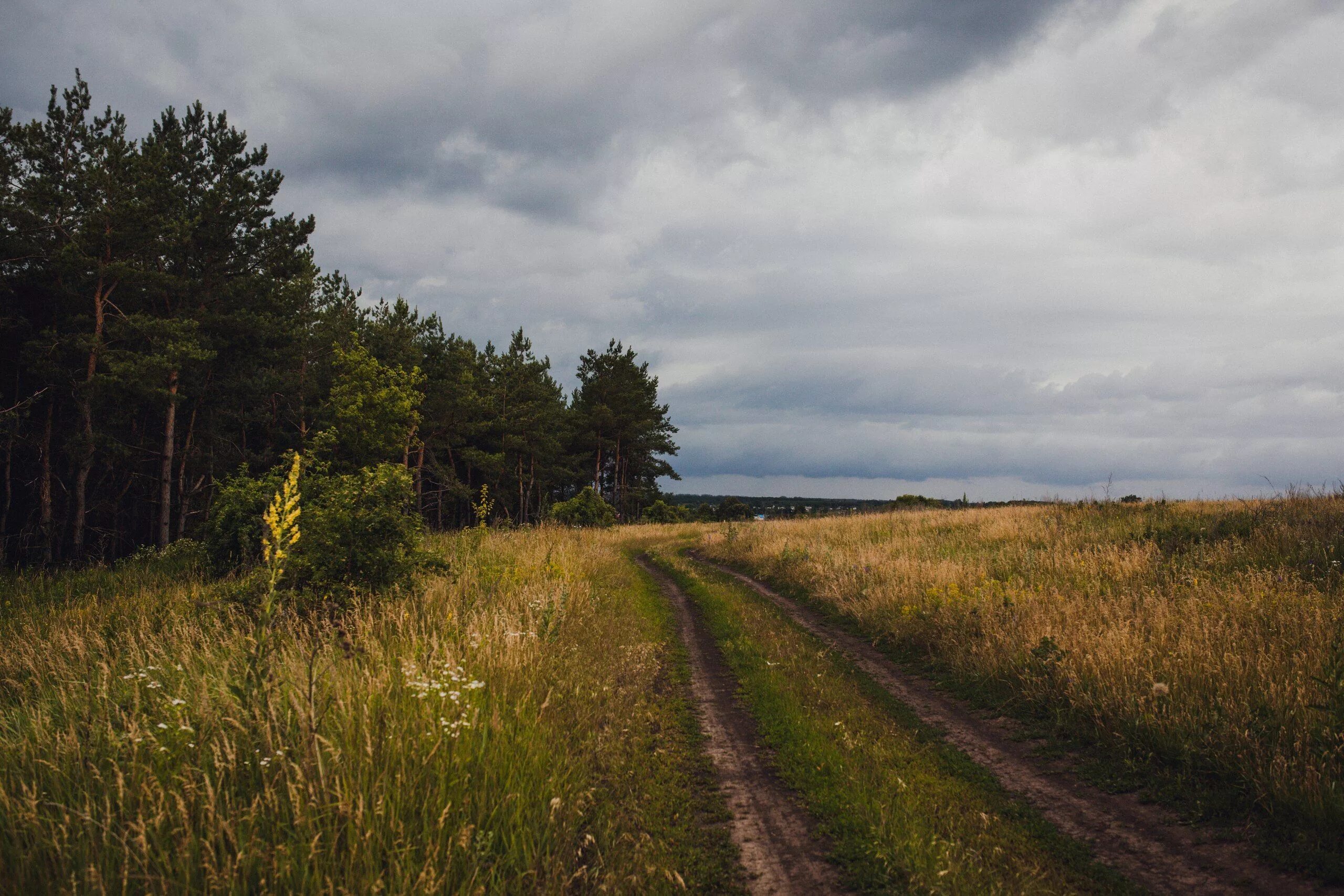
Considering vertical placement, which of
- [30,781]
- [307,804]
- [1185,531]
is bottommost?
[30,781]

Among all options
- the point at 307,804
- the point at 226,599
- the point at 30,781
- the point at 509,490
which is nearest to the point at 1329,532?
the point at 307,804

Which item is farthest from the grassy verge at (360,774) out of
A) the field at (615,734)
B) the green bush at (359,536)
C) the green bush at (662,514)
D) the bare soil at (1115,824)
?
the green bush at (662,514)

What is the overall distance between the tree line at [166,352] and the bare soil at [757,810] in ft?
19.1

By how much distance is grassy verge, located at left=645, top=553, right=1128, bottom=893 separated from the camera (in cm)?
368

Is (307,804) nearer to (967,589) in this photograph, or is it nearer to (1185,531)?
(967,589)

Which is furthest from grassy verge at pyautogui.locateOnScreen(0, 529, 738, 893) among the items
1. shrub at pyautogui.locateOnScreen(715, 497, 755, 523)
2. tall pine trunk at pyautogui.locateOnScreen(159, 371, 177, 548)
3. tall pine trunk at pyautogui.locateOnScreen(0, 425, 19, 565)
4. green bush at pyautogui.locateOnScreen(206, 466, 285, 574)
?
shrub at pyautogui.locateOnScreen(715, 497, 755, 523)

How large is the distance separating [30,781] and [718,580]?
13920 millimetres

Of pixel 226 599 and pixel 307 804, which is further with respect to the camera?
pixel 226 599

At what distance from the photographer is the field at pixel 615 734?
3.19 m

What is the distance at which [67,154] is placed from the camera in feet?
81.8

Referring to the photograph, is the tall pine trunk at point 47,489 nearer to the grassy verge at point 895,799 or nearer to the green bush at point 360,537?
the green bush at point 360,537

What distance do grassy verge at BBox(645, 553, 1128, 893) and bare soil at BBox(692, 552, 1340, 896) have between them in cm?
21

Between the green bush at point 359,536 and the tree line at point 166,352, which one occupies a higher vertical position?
the tree line at point 166,352

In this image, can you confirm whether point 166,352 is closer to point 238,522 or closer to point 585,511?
point 238,522
